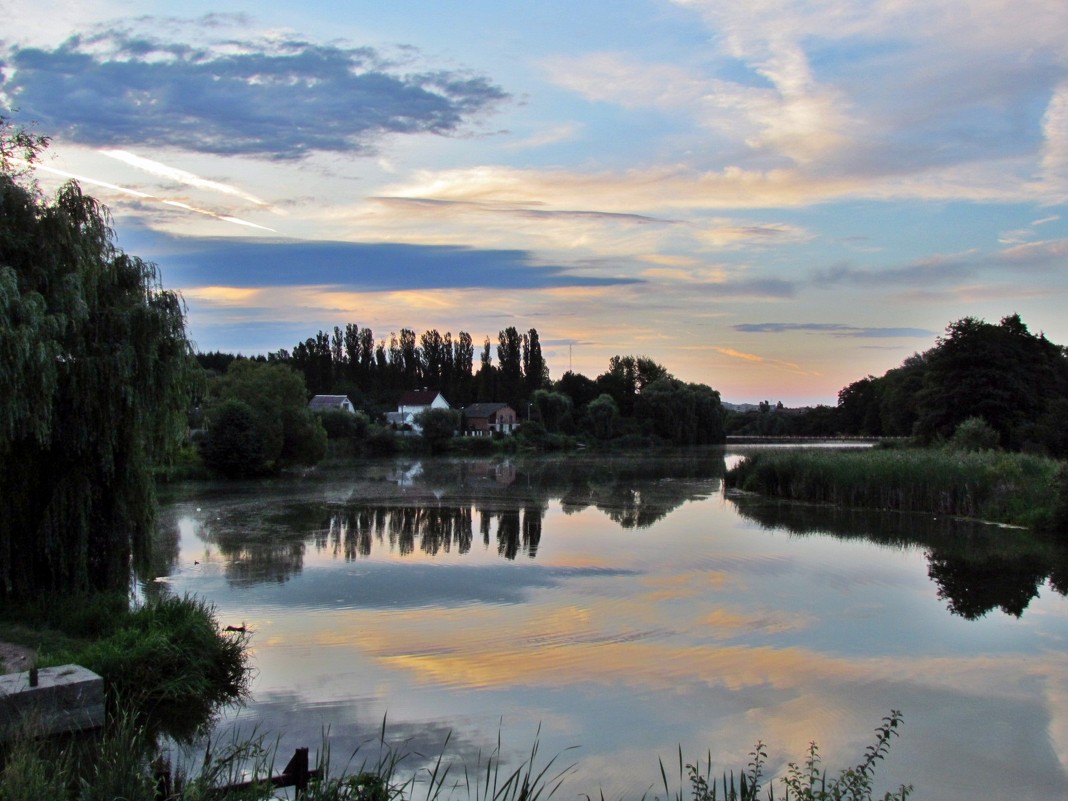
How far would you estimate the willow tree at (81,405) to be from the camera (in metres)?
9.78

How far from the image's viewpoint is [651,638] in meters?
11.1

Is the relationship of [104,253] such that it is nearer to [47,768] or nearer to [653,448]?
[47,768]

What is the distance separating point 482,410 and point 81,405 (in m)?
74.2

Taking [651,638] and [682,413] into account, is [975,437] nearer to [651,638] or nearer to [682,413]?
[651,638]

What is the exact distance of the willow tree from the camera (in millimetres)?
9781

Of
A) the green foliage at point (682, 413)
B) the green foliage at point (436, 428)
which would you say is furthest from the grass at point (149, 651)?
the green foliage at point (682, 413)

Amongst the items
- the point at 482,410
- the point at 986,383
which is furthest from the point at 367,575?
the point at 482,410

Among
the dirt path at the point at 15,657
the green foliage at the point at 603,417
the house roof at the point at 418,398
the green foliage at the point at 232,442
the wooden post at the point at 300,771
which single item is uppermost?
the house roof at the point at 418,398

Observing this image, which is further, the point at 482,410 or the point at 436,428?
the point at 482,410

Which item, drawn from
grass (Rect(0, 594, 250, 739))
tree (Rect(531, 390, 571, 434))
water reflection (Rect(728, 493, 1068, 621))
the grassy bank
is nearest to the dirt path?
grass (Rect(0, 594, 250, 739))

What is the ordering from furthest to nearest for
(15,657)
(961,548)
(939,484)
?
(939,484) → (961,548) → (15,657)

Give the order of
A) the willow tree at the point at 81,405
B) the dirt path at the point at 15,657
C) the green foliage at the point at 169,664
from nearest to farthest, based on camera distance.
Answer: the dirt path at the point at 15,657 → the green foliage at the point at 169,664 → the willow tree at the point at 81,405

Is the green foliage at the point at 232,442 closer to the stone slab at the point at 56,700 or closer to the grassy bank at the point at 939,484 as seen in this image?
the grassy bank at the point at 939,484

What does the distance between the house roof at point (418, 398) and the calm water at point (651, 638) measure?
62659 millimetres
